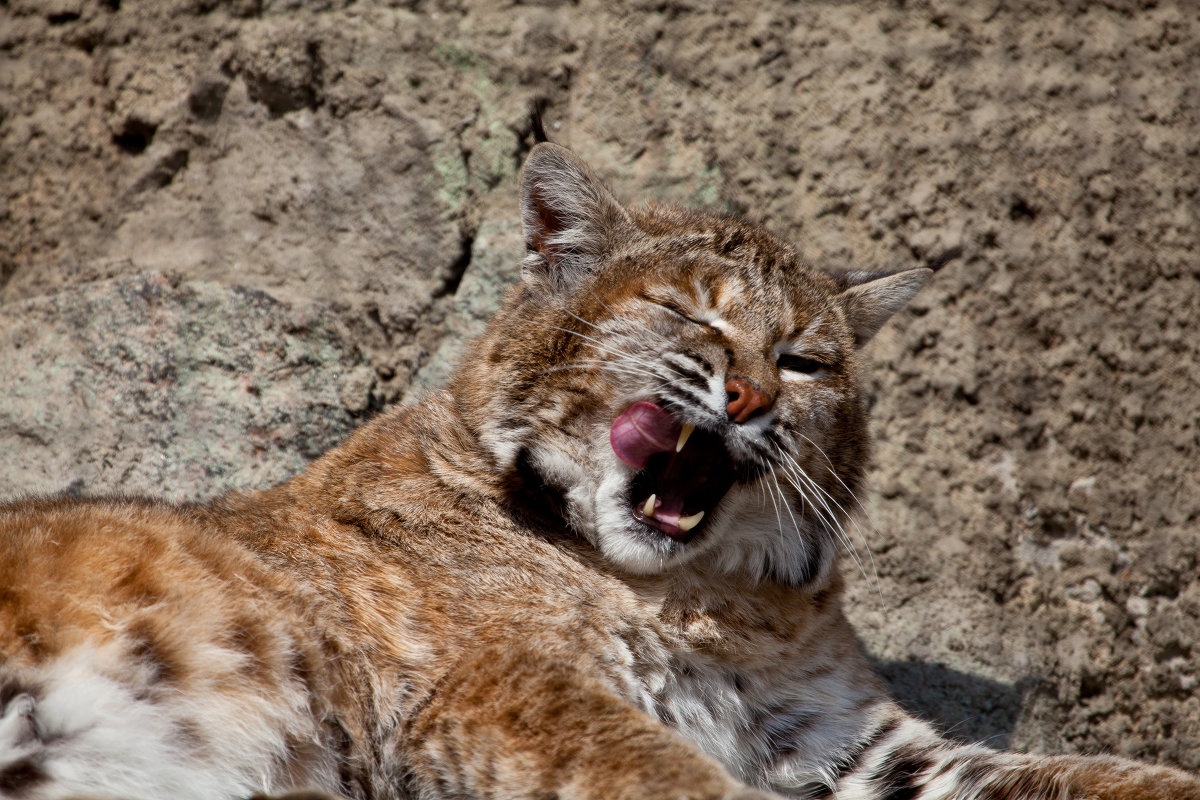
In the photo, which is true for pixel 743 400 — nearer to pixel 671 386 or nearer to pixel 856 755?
pixel 671 386

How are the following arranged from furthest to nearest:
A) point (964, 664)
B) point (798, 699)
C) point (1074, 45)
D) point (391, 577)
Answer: point (1074, 45) → point (964, 664) → point (798, 699) → point (391, 577)

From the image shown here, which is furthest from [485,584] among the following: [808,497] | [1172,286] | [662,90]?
[1172,286]

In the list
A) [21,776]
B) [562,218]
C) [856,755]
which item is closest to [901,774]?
[856,755]

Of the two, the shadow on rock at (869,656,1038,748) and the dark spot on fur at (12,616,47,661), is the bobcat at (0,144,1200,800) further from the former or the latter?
the shadow on rock at (869,656,1038,748)

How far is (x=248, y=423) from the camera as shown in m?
5.55

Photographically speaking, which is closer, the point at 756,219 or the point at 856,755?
the point at 856,755

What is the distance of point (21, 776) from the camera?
3.09 metres

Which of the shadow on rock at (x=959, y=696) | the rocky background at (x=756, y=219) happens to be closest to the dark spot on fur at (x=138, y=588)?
the rocky background at (x=756, y=219)

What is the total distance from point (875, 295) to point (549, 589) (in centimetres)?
217

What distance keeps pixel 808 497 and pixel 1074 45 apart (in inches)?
140

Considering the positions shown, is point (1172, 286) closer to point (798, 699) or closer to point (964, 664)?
point (964, 664)

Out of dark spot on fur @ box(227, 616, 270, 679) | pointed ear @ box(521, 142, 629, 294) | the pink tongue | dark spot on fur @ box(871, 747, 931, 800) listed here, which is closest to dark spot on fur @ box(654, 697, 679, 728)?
the pink tongue

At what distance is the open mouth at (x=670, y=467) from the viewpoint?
3910 millimetres

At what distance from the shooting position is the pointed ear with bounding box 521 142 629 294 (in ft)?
14.8
